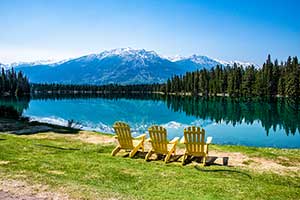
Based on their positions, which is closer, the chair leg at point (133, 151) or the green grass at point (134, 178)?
the green grass at point (134, 178)

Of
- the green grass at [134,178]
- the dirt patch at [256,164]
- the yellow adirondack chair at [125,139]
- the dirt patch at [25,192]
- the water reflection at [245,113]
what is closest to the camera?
the dirt patch at [25,192]

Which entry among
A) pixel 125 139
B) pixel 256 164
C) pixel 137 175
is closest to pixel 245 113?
pixel 256 164

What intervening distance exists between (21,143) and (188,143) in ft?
29.9

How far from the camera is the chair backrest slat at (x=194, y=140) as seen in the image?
41.5 feet

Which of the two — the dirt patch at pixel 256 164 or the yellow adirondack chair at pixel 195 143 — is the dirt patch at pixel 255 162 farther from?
the yellow adirondack chair at pixel 195 143

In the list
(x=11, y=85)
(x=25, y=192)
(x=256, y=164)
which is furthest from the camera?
(x=11, y=85)

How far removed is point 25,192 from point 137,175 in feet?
12.2

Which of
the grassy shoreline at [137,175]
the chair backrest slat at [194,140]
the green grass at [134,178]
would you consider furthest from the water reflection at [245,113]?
the chair backrest slat at [194,140]

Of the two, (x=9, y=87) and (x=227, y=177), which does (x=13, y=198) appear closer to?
(x=227, y=177)

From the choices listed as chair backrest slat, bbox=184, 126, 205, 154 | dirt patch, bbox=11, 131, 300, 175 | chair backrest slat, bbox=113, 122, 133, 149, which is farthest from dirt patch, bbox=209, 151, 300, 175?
chair backrest slat, bbox=113, 122, 133, 149

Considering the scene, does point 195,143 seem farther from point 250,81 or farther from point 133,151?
point 250,81

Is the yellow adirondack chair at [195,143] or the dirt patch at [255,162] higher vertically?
the yellow adirondack chair at [195,143]

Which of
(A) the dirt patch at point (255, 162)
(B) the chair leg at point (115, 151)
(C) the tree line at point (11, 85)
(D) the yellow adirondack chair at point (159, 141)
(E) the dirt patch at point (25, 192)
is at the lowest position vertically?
(A) the dirt patch at point (255, 162)

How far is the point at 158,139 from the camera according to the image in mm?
13375
